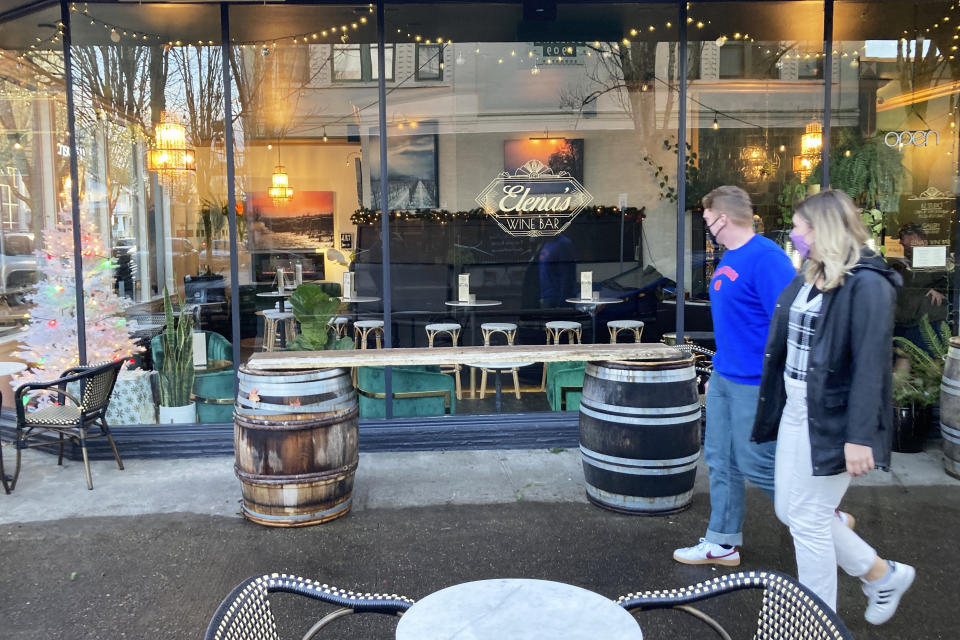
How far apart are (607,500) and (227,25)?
457 cm

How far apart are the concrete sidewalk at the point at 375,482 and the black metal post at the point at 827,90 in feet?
7.79

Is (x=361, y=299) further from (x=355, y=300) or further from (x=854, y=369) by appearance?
(x=854, y=369)

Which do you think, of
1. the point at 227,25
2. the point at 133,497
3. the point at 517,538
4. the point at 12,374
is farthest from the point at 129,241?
the point at 517,538

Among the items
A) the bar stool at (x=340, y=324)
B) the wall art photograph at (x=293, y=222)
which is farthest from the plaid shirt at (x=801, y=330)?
the wall art photograph at (x=293, y=222)

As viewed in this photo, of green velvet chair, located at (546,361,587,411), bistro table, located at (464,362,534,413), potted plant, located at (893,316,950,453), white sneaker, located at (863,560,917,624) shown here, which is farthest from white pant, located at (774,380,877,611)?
bistro table, located at (464,362,534,413)

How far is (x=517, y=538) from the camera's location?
4.48m

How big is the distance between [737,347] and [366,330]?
15.4 ft

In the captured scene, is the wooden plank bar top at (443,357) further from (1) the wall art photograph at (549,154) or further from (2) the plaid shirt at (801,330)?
(1) the wall art photograph at (549,154)

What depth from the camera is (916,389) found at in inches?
246

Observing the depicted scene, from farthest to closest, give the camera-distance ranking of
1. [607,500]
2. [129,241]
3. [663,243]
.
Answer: [663,243], [129,241], [607,500]

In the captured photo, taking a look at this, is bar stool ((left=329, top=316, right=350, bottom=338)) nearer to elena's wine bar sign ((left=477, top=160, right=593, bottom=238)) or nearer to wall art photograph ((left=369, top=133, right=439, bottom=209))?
elena's wine bar sign ((left=477, top=160, right=593, bottom=238))

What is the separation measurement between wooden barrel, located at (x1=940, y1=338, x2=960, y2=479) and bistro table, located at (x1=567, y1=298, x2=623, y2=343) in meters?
4.10

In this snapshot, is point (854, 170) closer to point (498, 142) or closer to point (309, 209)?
point (498, 142)

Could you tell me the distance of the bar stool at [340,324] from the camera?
7293mm
